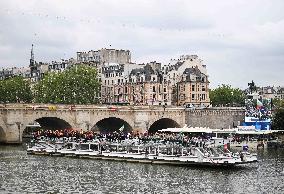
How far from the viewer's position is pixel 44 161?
72.4 meters

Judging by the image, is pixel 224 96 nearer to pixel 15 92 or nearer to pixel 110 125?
pixel 110 125

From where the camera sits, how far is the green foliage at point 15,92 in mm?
150000

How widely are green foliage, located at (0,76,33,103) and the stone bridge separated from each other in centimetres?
3130

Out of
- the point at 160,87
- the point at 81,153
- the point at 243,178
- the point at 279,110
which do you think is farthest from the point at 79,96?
the point at 243,178

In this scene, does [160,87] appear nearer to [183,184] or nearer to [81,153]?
[81,153]

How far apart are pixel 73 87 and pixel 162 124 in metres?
24.2

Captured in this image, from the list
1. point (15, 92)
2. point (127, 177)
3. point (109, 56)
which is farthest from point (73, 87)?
point (127, 177)

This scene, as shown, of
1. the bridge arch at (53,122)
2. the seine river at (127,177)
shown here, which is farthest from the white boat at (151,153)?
the bridge arch at (53,122)

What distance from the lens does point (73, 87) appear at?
A: 445ft

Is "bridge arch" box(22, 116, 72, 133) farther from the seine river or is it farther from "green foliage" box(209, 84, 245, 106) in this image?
"green foliage" box(209, 84, 245, 106)

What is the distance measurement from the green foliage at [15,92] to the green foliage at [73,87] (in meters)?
15.3

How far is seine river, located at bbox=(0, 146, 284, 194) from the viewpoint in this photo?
1997 inches

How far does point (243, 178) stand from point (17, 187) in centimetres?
2084

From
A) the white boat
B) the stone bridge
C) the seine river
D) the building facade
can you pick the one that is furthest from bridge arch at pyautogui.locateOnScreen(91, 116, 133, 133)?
the seine river
